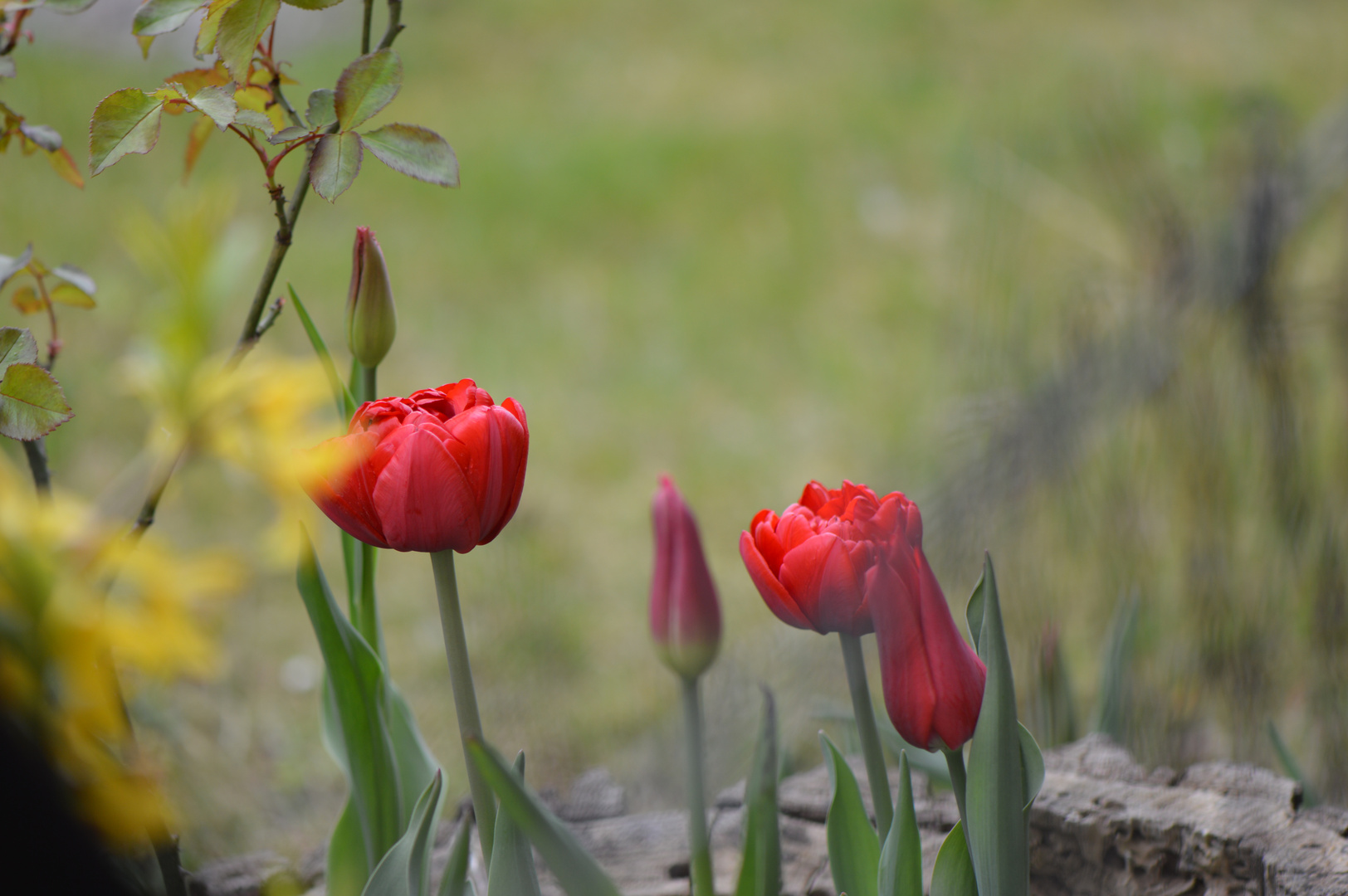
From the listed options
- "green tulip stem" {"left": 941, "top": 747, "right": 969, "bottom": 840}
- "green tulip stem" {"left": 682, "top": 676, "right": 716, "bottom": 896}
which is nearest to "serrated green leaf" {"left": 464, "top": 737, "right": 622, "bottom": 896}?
"green tulip stem" {"left": 682, "top": 676, "right": 716, "bottom": 896}

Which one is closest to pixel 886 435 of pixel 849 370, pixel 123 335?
pixel 849 370

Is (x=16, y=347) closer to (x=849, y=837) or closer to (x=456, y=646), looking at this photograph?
(x=456, y=646)

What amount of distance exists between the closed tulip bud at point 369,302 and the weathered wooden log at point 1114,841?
324 millimetres

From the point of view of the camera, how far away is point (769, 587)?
379 mm

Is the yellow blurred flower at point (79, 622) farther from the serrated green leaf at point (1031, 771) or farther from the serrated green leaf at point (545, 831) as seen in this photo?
the serrated green leaf at point (1031, 771)

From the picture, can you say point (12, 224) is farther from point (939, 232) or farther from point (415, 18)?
point (939, 232)

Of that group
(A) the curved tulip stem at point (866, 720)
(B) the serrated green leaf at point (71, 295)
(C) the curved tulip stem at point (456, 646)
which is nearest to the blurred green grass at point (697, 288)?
(B) the serrated green leaf at point (71, 295)

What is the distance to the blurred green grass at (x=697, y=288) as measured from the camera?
106 centimetres

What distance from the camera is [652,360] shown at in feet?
6.93

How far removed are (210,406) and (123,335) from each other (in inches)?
78.0

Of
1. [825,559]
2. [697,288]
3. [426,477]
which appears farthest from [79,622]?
[697,288]

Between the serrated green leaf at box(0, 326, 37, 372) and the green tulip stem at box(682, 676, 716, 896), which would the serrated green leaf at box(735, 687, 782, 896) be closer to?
the green tulip stem at box(682, 676, 716, 896)

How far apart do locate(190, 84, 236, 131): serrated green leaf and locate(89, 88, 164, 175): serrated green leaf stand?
22 millimetres

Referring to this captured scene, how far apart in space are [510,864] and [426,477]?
153 mm
